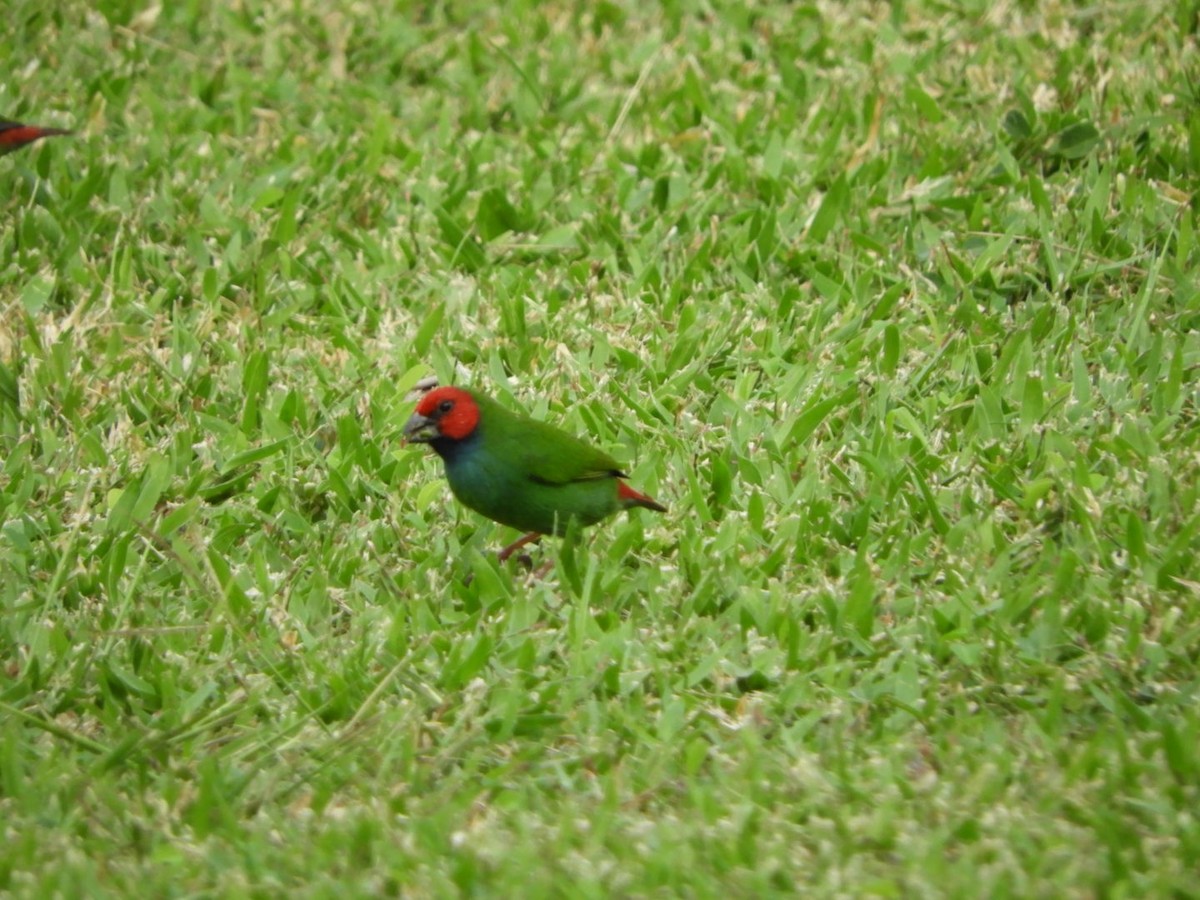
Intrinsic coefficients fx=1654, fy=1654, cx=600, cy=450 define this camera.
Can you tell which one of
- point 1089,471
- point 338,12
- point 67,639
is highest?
point 338,12

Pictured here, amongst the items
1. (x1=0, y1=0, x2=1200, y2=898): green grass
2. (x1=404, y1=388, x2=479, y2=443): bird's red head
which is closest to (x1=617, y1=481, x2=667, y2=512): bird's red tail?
(x1=0, y1=0, x2=1200, y2=898): green grass

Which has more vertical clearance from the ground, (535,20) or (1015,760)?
(535,20)

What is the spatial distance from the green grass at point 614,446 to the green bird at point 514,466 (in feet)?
0.46

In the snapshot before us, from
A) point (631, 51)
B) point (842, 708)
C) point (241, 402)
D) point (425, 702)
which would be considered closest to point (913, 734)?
point (842, 708)

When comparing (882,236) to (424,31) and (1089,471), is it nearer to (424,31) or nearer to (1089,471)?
(1089,471)

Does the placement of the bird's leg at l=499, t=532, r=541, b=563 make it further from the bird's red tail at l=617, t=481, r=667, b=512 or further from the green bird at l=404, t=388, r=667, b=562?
the bird's red tail at l=617, t=481, r=667, b=512

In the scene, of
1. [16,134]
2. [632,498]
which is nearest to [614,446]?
[632,498]

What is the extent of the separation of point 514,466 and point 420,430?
0.88ft

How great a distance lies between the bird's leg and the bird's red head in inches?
13.7

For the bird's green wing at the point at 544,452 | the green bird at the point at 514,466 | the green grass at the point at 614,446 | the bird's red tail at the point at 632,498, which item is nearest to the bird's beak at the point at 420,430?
the green bird at the point at 514,466

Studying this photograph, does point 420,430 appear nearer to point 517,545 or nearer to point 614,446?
point 517,545

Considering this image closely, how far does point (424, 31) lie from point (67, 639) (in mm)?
4087

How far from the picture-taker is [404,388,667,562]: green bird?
421 cm

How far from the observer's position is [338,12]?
7.34m
